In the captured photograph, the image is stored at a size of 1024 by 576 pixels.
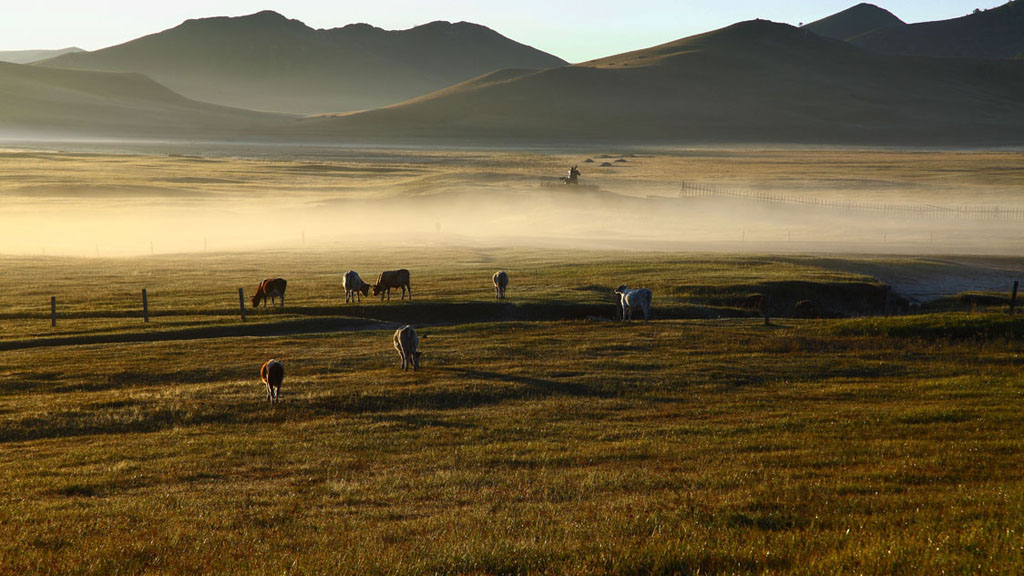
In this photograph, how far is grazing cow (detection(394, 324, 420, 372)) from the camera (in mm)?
27781

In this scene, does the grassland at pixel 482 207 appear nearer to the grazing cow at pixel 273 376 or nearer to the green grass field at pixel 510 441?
the green grass field at pixel 510 441

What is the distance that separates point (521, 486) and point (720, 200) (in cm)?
10159

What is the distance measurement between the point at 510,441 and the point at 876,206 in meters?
97.5

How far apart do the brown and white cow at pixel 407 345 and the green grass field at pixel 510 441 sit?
2.18ft

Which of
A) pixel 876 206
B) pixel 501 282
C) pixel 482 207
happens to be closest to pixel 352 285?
pixel 501 282

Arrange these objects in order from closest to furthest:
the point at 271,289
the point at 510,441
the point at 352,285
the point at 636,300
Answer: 1. the point at 510,441
2. the point at 636,300
3. the point at 271,289
4. the point at 352,285

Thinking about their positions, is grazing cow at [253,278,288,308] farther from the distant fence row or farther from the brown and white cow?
the distant fence row

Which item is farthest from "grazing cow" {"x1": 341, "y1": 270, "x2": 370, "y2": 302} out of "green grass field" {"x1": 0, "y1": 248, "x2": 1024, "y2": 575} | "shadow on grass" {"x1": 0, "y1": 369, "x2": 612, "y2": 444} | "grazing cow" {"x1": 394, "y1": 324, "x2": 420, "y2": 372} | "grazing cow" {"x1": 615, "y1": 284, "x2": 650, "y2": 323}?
"shadow on grass" {"x1": 0, "y1": 369, "x2": 612, "y2": 444}

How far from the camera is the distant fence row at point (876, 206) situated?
95.8 meters

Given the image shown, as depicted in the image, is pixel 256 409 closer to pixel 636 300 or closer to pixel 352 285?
pixel 636 300

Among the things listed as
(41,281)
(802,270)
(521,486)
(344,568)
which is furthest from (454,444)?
(41,281)

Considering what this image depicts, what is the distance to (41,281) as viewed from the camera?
52531 mm

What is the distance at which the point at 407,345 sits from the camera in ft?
91.9

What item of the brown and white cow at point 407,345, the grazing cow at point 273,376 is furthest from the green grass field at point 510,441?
the brown and white cow at point 407,345
